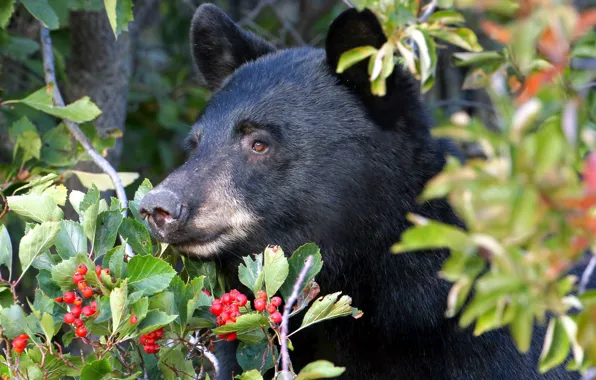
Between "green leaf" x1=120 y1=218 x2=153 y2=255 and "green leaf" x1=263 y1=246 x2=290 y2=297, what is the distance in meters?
0.62

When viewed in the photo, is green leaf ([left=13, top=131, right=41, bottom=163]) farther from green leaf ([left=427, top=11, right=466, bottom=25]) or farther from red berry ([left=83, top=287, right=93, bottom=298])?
green leaf ([left=427, top=11, right=466, bottom=25])

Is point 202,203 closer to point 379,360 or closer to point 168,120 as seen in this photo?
point 379,360

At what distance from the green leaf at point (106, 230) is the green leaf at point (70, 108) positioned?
1.15m

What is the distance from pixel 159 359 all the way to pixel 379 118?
1267 millimetres

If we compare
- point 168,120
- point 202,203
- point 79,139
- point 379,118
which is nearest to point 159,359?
point 202,203

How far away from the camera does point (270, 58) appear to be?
379 centimetres

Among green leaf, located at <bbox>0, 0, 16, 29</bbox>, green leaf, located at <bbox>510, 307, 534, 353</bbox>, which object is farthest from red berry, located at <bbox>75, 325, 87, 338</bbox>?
green leaf, located at <bbox>0, 0, 16, 29</bbox>

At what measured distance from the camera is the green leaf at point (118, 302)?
2.57 meters

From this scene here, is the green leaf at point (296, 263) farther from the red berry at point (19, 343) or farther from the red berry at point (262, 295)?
the red berry at point (19, 343)

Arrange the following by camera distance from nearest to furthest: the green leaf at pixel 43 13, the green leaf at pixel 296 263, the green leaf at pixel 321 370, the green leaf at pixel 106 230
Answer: the green leaf at pixel 321 370 → the green leaf at pixel 296 263 → the green leaf at pixel 106 230 → the green leaf at pixel 43 13

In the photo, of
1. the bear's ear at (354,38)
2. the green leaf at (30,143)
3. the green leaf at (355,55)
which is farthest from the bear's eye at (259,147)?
the green leaf at (30,143)

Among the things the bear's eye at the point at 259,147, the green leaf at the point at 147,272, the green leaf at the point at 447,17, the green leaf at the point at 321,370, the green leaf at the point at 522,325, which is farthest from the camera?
the bear's eye at the point at 259,147

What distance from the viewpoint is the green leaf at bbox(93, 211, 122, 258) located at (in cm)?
303

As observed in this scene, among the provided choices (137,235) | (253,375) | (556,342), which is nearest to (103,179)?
(137,235)
